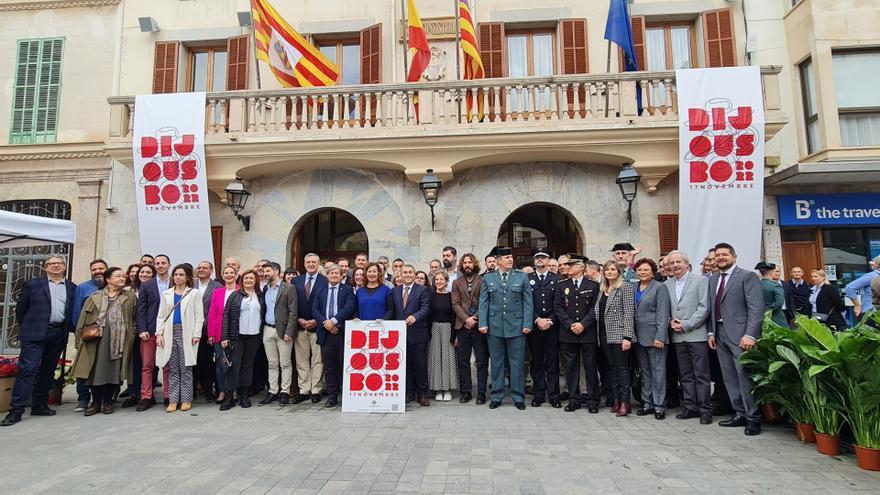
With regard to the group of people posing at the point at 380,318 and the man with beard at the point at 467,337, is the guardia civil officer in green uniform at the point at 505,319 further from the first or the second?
the man with beard at the point at 467,337

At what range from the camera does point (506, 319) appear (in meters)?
6.83

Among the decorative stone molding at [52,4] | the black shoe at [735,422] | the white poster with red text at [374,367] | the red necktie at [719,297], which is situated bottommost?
the black shoe at [735,422]

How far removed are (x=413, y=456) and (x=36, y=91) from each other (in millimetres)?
14082

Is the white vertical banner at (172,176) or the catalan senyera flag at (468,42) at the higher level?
the catalan senyera flag at (468,42)

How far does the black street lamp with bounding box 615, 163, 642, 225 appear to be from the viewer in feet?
32.2

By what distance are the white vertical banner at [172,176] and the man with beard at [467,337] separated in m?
6.28

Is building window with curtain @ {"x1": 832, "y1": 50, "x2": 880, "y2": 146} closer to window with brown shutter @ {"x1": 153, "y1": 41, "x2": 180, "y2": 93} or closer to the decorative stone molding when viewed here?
window with brown shutter @ {"x1": 153, "y1": 41, "x2": 180, "y2": 93}

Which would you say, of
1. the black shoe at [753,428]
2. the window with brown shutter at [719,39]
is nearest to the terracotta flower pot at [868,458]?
the black shoe at [753,428]

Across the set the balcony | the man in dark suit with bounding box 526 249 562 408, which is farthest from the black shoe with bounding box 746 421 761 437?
the balcony

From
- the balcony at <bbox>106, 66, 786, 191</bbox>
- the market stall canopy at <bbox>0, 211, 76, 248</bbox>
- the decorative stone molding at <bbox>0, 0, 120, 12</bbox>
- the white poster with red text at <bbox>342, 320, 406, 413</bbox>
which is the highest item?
the decorative stone molding at <bbox>0, 0, 120, 12</bbox>

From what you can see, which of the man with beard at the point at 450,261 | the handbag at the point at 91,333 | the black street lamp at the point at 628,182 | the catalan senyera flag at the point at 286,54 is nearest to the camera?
the handbag at the point at 91,333

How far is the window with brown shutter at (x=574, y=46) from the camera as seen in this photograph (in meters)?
11.5

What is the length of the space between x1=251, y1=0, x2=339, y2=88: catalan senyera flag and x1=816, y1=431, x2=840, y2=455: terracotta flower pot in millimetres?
10452

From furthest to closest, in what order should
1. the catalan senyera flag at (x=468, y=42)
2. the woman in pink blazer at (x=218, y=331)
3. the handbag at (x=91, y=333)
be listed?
the catalan senyera flag at (x=468, y=42), the woman in pink blazer at (x=218, y=331), the handbag at (x=91, y=333)
